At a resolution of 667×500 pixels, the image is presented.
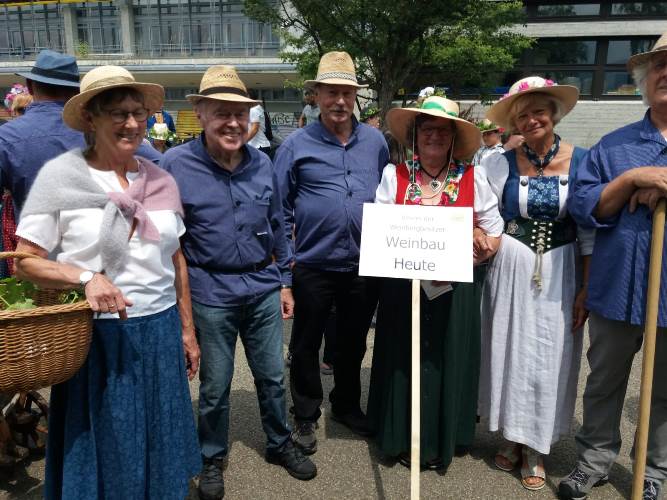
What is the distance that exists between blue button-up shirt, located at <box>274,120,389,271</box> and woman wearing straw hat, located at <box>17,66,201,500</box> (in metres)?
0.93

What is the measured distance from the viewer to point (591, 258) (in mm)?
2725

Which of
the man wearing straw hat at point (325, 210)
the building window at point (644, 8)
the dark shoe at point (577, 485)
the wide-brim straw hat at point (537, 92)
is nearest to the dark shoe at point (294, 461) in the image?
the man wearing straw hat at point (325, 210)

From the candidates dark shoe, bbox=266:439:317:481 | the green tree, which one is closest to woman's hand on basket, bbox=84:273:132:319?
dark shoe, bbox=266:439:317:481

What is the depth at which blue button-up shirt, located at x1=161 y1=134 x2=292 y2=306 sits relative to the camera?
262 cm

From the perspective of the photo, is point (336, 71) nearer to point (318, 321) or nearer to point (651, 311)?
point (318, 321)

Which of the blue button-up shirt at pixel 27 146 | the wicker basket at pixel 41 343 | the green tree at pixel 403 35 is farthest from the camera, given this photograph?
the green tree at pixel 403 35

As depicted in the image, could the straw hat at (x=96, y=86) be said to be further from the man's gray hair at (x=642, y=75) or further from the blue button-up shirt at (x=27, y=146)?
the man's gray hair at (x=642, y=75)

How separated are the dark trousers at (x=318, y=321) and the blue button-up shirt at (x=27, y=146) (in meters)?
1.57

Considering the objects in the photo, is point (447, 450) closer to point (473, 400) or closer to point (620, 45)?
point (473, 400)

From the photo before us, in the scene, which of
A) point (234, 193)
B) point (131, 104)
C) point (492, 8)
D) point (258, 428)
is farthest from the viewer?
point (492, 8)

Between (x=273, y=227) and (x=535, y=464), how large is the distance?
6.62 feet

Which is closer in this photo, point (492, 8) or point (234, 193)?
point (234, 193)

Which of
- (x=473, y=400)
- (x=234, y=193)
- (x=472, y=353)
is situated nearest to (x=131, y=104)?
(x=234, y=193)

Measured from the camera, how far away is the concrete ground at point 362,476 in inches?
115
